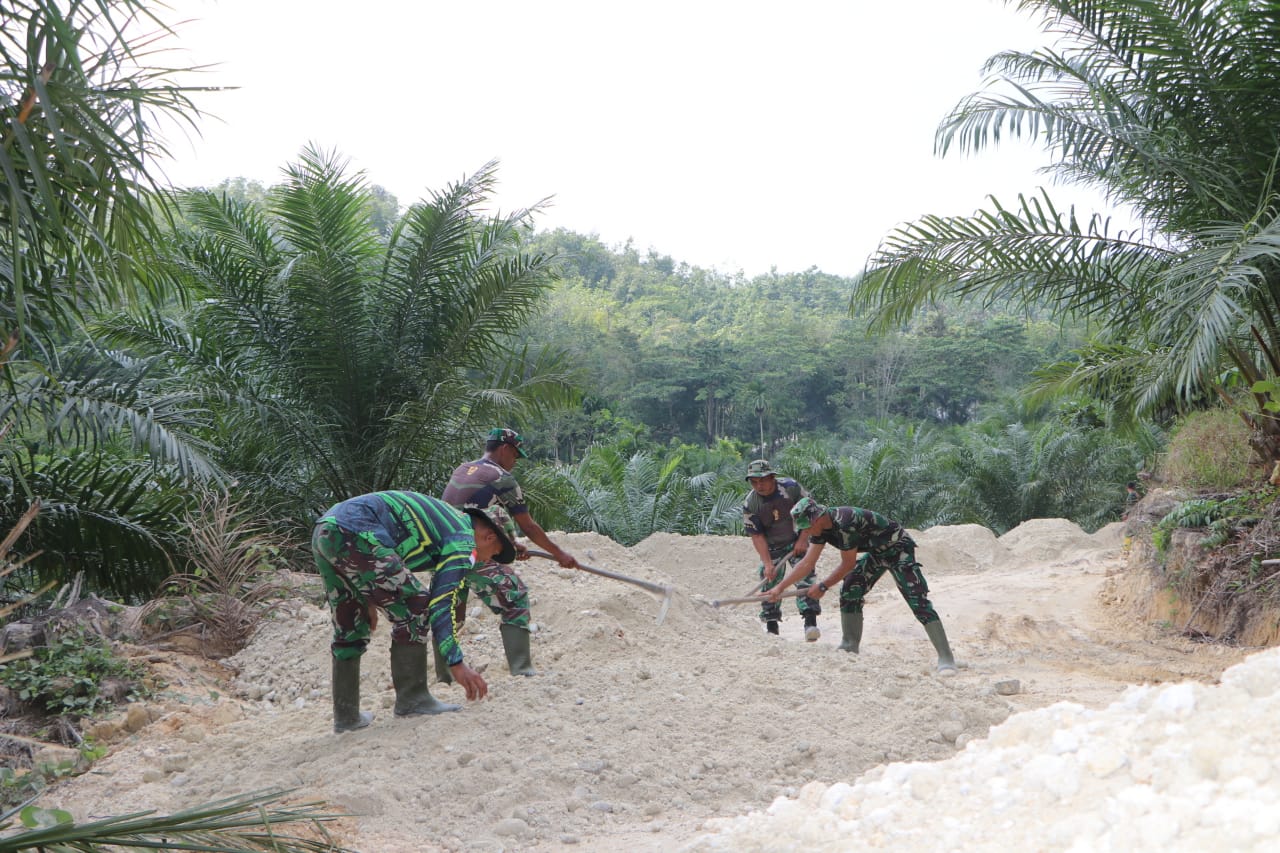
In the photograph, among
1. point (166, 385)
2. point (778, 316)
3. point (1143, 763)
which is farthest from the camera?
point (778, 316)

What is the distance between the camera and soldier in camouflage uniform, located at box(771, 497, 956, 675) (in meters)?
7.63

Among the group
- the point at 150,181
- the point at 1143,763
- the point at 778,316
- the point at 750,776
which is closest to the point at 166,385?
the point at 150,181

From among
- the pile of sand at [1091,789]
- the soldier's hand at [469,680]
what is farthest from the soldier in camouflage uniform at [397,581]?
the pile of sand at [1091,789]

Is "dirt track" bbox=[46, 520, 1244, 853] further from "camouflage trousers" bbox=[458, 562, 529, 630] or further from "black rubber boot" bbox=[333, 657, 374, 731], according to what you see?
"camouflage trousers" bbox=[458, 562, 529, 630]

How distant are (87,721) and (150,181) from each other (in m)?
3.71

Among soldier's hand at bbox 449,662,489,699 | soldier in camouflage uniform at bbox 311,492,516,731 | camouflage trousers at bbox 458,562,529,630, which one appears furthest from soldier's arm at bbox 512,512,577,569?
soldier's hand at bbox 449,662,489,699

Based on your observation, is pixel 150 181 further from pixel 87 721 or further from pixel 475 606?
pixel 475 606

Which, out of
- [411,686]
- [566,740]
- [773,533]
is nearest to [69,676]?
[411,686]

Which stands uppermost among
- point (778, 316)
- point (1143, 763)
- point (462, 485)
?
point (778, 316)

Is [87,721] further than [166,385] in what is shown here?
No

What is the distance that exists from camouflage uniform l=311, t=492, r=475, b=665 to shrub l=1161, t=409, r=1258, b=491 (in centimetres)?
769

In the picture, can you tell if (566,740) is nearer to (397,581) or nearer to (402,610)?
(402,610)

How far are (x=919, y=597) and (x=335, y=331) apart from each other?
20.5 ft

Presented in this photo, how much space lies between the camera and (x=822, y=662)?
252 inches
